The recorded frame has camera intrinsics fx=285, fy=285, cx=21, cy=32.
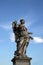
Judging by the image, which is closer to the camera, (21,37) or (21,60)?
(21,60)

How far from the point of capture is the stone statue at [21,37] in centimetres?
2192

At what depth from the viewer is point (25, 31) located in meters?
22.4

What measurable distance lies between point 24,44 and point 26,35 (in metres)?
0.74

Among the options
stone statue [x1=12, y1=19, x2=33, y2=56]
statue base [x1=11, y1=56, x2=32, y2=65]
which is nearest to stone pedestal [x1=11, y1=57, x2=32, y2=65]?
statue base [x1=11, y1=56, x2=32, y2=65]

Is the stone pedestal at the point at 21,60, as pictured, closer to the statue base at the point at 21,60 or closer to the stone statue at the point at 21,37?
the statue base at the point at 21,60

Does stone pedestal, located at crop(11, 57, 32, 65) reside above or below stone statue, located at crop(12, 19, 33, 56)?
below

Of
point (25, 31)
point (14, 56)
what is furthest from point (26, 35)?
point (14, 56)

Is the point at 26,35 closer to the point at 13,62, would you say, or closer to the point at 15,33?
the point at 15,33

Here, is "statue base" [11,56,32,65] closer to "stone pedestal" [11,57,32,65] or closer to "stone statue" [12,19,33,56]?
"stone pedestal" [11,57,32,65]

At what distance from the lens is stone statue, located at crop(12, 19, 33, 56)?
21922mm

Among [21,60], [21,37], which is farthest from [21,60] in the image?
[21,37]

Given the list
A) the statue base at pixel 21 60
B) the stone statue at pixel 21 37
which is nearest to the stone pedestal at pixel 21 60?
the statue base at pixel 21 60

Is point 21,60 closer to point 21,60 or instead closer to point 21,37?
point 21,60

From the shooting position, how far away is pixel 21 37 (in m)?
22.2
